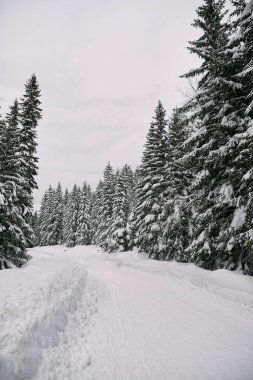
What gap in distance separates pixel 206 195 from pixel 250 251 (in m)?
4.13

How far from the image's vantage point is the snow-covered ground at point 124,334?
4402 millimetres

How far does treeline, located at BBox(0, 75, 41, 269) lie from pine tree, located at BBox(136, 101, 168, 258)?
11.3 meters

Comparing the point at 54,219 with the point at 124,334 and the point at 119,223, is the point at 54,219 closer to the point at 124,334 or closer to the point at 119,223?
the point at 119,223

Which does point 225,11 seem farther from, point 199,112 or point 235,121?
point 235,121

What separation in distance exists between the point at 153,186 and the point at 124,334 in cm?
1807

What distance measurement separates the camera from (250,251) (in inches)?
394

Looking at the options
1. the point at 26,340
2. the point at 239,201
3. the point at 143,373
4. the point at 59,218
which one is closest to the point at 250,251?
the point at 239,201

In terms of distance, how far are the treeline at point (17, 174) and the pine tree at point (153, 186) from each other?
444 inches

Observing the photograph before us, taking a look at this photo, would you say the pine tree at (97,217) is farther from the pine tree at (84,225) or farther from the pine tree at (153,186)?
the pine tree at (153,186)

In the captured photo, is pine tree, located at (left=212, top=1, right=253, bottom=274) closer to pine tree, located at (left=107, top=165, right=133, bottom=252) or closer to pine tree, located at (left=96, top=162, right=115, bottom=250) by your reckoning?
pine tree, located at (left=107, top=165, right=133, bottom=252)

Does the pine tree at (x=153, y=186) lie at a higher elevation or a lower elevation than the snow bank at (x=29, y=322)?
higher

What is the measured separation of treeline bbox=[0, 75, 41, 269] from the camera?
15.5m

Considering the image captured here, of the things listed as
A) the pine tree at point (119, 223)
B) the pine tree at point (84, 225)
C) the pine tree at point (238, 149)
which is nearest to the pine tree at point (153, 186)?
the pine tree at point (119, 223)

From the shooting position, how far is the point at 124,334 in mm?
6133
